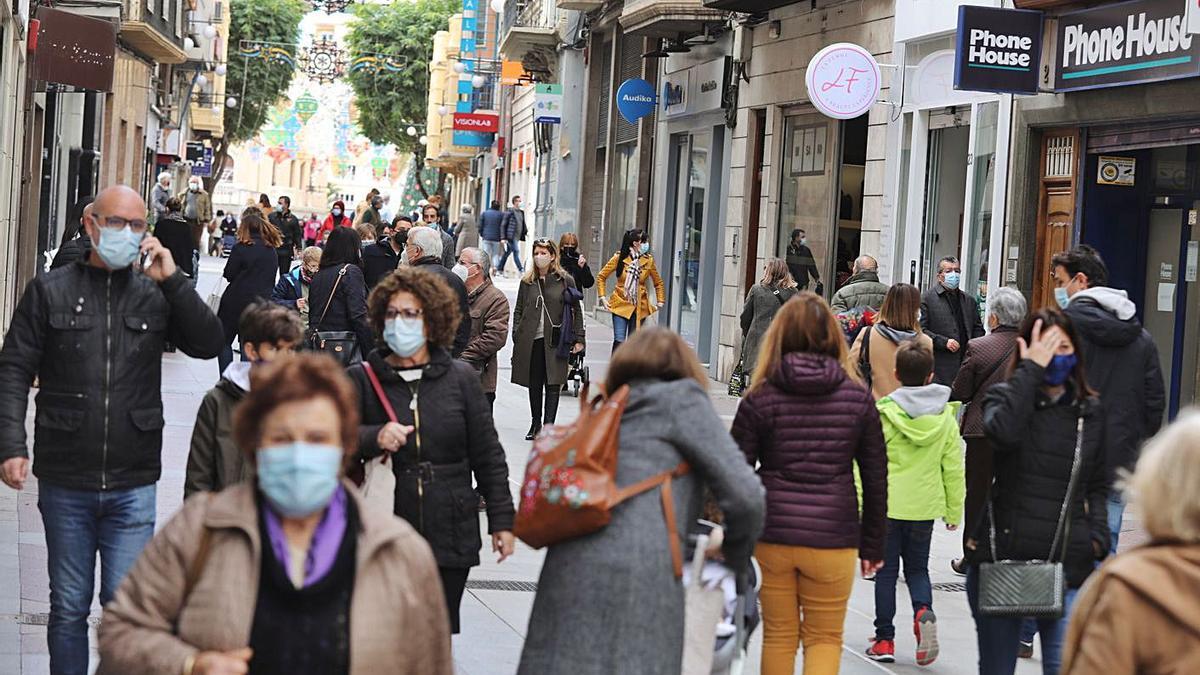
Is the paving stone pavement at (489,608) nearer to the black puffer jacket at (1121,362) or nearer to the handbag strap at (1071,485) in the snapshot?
the black puffer jacket at (1121,362)

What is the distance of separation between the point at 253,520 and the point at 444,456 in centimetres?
257

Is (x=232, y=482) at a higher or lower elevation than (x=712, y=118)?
lower

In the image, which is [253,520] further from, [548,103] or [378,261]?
[548,103]

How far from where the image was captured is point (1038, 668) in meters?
8.72

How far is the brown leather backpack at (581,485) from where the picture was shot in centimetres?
506

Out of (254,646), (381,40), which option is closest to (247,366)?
(254,646)

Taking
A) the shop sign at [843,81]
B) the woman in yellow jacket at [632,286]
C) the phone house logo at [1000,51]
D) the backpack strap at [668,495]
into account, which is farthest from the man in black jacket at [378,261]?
the backpack strap at [668,495]

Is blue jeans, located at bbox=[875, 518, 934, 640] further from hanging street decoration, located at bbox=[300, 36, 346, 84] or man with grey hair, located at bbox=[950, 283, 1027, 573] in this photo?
hanging street decoration, located at bbox=[300, 36, 346, 84]

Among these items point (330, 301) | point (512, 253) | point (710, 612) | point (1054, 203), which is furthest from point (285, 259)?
point (710, 612)

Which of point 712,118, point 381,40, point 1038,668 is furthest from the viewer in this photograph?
point 381,40

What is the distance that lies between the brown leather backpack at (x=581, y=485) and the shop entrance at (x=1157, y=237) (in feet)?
33.3

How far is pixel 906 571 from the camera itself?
28.9 feet

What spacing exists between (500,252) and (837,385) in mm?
36299

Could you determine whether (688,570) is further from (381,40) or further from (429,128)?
(381,40)
